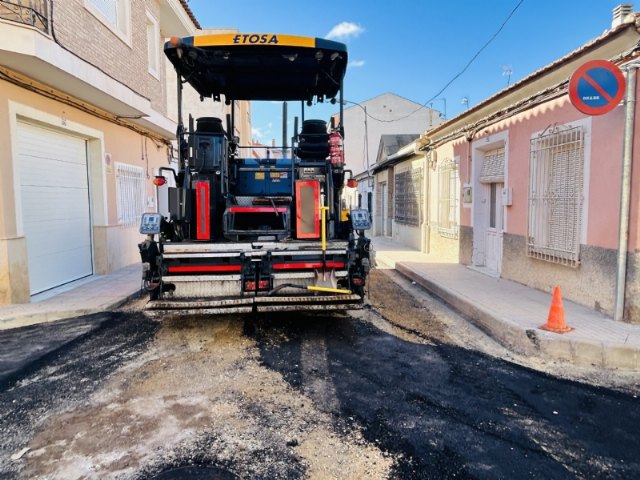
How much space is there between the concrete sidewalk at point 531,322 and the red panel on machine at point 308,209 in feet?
8.08

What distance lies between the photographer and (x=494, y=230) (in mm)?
8500

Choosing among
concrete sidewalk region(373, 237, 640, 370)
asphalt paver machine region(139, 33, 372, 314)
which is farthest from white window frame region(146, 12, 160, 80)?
concrete sidewalk region(373, 237, 640, 370)

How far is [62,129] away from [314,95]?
181 inches

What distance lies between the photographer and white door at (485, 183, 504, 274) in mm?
8211

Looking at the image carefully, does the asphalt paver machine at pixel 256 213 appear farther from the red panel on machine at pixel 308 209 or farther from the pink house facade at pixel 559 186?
the pink house facade at pixel 559 186

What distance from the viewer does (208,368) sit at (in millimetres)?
4004

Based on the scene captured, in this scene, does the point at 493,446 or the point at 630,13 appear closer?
the point at 493,446

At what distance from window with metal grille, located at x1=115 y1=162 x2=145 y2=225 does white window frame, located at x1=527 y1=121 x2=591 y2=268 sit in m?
8.34

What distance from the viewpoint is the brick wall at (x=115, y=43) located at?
22.8 ft

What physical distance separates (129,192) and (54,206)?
8.82ft

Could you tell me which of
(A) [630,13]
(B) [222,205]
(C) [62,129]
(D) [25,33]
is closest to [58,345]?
(B) [222,205]

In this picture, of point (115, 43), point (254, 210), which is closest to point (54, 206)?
point (115, 43)

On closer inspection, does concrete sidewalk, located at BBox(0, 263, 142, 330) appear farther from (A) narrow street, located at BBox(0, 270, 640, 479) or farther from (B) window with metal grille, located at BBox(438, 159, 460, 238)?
(B) window with metal grille, located at BBox(438, 159, 460, 238)

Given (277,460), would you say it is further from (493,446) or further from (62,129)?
(62,129)
